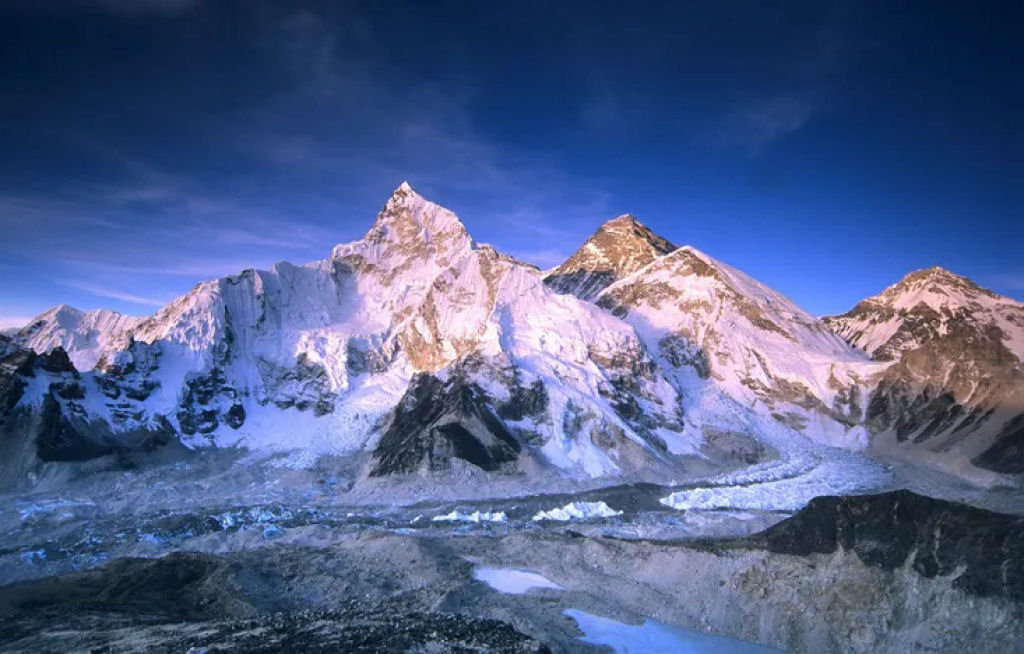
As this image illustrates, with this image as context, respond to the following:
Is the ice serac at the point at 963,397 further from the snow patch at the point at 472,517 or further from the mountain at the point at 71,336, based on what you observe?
the mountain at the point at 71,336

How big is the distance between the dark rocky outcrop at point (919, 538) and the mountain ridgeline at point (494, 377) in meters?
65.8

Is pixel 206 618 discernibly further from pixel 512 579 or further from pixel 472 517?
pixel 472 517

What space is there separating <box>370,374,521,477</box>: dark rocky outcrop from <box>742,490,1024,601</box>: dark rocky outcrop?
6550 centimetres

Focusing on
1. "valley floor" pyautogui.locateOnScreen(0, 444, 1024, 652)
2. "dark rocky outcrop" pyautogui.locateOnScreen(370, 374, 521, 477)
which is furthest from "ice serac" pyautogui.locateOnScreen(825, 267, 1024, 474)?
"dark rocky outcrop" pyautogui.locateOnScreen(370, 374, 521, 477)

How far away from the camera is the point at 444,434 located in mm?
110250

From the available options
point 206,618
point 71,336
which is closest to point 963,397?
point 206,618

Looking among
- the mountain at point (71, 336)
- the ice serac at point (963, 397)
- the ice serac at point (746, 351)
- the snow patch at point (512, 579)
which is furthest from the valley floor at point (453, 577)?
the mountain at point (71, 336)

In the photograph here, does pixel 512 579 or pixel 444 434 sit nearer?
pixel 512 579

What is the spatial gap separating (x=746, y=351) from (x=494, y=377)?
77.4 metres

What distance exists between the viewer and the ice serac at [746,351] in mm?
149750

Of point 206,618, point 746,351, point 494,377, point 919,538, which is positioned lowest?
point 206,618

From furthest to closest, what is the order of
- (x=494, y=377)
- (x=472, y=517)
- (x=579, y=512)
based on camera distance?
(x=494, y=377) < (x=579, y=512) < (x=472, y=517)

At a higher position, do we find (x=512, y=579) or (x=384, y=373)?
(x=384, y=373)

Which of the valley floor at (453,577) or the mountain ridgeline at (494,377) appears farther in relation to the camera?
the mountain ridgeline at (494,377)
